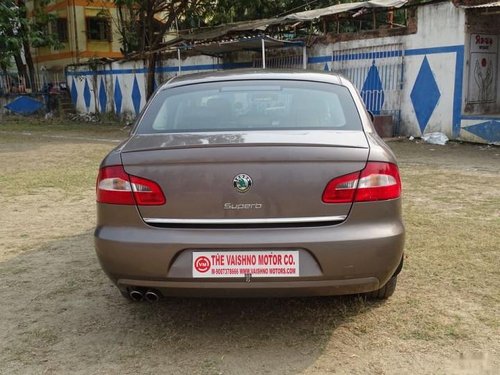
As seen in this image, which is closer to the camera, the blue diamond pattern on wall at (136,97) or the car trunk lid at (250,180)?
the car trunk lid at (250,180)

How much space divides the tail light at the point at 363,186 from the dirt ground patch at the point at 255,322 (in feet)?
2.77

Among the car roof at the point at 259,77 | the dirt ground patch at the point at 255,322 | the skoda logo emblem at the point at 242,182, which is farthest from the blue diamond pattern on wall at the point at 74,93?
the skoda logo emblem at the point at 242,182

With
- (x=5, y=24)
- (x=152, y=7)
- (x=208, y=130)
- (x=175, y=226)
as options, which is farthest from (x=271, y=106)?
(x=5, y=24)

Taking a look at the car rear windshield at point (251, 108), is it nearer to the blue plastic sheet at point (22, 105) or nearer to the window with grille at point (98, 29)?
the blue plastic sheet at point (22, 105)

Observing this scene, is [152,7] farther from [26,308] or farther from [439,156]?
[26,308]

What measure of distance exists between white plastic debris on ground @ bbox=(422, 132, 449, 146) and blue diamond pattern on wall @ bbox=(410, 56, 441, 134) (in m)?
0.36

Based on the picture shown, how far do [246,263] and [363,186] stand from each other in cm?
72

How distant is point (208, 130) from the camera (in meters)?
3.24

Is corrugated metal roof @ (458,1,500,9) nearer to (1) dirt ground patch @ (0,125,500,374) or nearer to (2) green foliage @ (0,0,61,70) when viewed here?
(1) dirt ground patch @ (0,125,500,374)

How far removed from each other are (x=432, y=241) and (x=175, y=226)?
2786 mm

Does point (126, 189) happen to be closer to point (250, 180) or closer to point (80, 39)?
point (250, 180)

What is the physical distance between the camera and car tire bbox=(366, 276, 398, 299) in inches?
135

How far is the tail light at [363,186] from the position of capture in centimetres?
275

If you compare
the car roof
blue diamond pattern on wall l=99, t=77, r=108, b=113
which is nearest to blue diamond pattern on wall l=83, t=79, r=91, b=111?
blue diamond pattern on wall l=99, t=77, r=108, b=113
